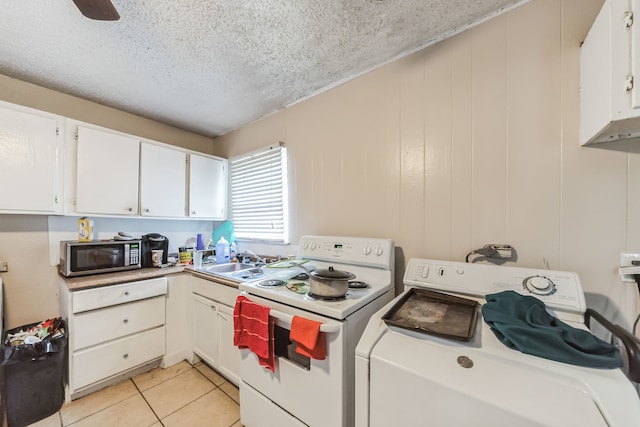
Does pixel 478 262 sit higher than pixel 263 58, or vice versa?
pixel 263 58

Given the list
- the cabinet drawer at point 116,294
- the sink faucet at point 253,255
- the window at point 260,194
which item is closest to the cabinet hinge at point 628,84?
the window at point 260,194

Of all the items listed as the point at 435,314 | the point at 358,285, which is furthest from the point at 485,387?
the point at 358,285

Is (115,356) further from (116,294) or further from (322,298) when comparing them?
(322,298)

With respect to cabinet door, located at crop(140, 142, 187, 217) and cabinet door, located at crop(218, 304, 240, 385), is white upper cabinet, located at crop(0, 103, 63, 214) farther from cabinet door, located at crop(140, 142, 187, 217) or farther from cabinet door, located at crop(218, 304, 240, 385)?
cabinet door, located at crop(218, 304, 240, 385)

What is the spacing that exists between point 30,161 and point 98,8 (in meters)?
1.49

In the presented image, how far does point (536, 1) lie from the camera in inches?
47.9

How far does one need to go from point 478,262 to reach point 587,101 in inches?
35.1

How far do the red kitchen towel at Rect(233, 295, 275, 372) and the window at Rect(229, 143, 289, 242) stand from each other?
1.02 meters

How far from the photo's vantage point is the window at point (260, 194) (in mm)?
2379

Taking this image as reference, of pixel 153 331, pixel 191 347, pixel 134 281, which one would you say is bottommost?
pixel 191 347

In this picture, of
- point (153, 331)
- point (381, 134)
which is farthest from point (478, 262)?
point (153, 331)

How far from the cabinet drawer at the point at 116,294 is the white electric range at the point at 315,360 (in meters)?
1.11

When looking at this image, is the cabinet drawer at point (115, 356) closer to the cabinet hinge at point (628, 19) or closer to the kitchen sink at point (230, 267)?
the kitchen sink at point (230, 267)

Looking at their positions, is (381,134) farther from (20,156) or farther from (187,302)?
(20,156)
